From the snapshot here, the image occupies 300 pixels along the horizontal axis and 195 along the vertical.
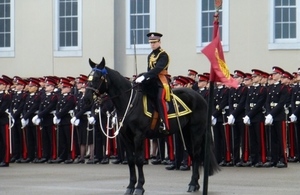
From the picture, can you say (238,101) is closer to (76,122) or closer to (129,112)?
(76,122)

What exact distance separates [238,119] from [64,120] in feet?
14.4

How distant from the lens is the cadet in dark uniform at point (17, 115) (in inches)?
1049

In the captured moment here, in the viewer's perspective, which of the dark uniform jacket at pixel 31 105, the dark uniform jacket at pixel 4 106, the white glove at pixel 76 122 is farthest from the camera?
the dark uniform jacket at pixel 31 105

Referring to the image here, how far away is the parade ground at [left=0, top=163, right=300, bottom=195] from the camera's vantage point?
61.3 ft

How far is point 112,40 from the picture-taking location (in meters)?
34.5

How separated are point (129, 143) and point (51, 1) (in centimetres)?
1762

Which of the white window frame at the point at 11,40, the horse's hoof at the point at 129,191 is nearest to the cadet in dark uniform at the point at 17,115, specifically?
the horse's hoof at the point at 129,191

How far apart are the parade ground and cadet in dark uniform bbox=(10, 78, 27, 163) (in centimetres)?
194

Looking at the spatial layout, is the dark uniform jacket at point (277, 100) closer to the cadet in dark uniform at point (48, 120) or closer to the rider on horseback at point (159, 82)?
the rider on horseback at point (159, 82)

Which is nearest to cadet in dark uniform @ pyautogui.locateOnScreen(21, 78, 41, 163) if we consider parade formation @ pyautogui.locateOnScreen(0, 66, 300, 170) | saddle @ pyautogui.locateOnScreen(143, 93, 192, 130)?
parade formation @ pyautogui.locateOnScreen(0, 66, 300, 170)

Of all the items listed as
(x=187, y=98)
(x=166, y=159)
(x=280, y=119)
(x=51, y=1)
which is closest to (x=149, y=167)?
(x=166, y=159)

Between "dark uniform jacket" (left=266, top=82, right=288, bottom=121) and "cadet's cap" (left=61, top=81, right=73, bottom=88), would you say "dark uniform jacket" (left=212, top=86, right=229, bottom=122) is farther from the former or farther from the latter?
"cadet's cap" (left=61, top=81, right=73, bottom=88)

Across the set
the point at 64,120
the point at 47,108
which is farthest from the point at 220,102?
the point at 47,108

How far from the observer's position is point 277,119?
76.6ft
